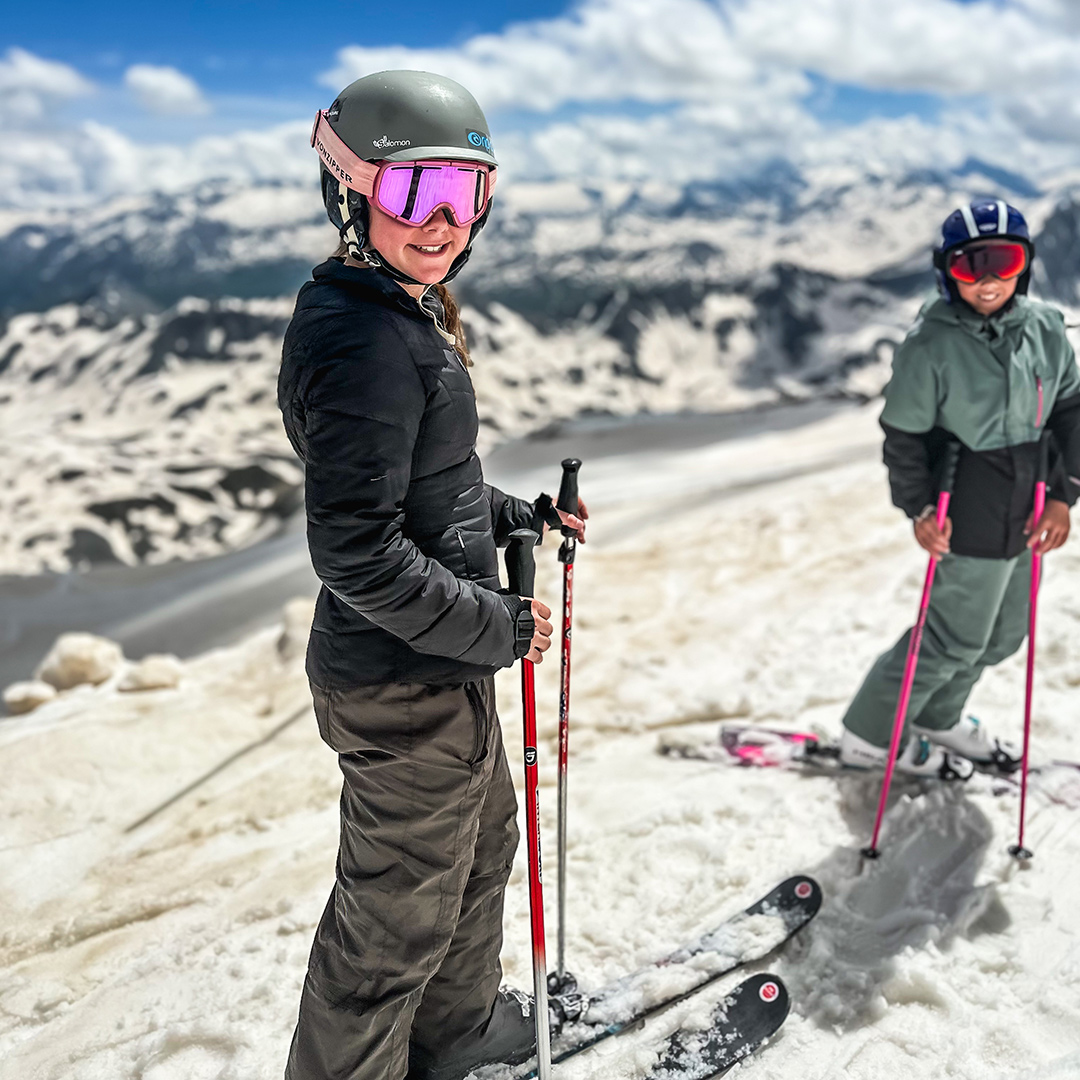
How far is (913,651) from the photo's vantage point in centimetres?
333

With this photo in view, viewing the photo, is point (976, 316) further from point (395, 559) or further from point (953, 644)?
point (395, 559)

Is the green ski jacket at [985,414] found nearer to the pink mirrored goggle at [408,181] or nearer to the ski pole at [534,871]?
the ski pole at [534,871]

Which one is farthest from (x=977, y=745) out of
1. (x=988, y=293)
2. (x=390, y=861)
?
(x=390, y=861)

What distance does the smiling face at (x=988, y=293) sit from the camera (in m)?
2.91

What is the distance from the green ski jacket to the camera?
3.00 metres

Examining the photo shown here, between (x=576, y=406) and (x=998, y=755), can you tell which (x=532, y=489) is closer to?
(x=998, y=755)

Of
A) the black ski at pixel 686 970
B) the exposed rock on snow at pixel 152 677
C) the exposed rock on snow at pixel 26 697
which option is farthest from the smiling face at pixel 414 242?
the exposed rock on snow at pixel 26 697

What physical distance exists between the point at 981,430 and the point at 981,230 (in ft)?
2.24

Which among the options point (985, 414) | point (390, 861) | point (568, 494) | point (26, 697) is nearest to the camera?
point (390, 861)

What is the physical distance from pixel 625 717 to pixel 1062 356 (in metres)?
2.71

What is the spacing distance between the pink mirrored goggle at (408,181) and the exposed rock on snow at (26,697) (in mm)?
5446

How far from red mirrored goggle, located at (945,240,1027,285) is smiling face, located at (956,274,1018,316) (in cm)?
2

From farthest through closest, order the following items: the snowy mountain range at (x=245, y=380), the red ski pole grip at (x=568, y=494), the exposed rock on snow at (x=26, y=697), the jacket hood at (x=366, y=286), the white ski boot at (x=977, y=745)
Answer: the snowy mountain range at (x=245, y=380)
the exposed rock on snow at (x=26, y=697)
the white ski boot at (x=977, y=745)
the red ski pole grip at (x=568, y=494)
the jacket hood at (x=366, y=286)

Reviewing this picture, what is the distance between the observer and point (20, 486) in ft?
130
